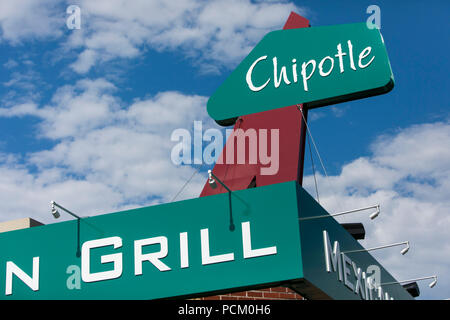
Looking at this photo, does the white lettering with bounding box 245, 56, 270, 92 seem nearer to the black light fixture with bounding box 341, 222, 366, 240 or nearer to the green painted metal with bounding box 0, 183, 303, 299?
the green painted metal with bounding box 0, 183, 303, 299

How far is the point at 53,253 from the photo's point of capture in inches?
377

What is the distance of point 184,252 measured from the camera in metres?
8.84

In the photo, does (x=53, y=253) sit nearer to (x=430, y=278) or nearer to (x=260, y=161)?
(x=260, y=161)

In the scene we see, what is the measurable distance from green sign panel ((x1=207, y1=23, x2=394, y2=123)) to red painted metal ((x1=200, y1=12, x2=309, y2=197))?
2.09 feet

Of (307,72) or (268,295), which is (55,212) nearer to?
(268,295)

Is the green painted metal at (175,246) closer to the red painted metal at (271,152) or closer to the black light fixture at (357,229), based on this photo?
the red painted metal at (271,152)

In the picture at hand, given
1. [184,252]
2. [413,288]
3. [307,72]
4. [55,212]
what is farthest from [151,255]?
[413,288]

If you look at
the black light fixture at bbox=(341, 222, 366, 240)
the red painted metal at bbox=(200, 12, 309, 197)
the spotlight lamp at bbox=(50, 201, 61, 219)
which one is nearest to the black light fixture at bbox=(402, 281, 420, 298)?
the black light fixture at bbox=(341, 222, 366, 240)

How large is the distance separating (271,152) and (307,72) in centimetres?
177

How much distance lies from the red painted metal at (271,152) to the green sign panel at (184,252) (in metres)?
1.91

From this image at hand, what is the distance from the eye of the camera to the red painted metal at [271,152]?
11.5 meters
